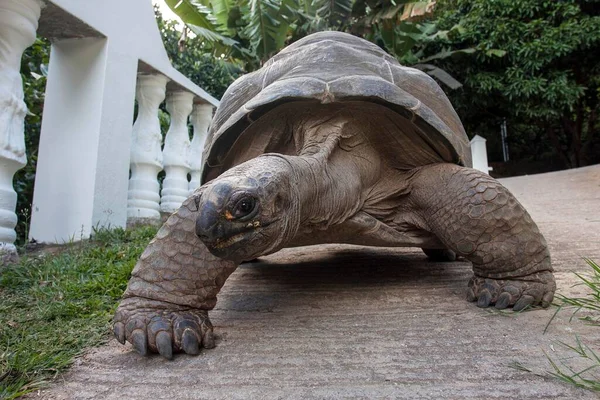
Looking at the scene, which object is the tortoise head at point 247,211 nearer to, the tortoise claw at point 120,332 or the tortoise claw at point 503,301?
the tortoise claw at point 120,332

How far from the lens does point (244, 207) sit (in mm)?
1331

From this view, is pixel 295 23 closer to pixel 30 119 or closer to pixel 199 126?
pixel 199 126

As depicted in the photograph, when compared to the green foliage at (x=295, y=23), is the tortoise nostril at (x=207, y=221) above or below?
below

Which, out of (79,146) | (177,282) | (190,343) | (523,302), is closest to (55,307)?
(177,282)

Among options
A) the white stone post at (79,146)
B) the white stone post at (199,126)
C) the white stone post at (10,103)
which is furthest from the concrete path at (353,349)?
the white stone post at (199,126)

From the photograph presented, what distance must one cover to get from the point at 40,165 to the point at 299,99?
272cm

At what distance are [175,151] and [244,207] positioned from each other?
14.0 ft

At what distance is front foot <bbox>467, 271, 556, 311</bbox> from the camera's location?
76.1 inches

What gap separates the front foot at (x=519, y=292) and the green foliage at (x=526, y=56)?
10.6 metres

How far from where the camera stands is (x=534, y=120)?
44.7 feet

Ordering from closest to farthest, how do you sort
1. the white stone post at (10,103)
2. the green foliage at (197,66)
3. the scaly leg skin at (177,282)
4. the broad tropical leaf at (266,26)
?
the scaly leg skin at (177,282) < the white stone post at (10,103) < the broad tropical leaf at (266,26) < the green foliage at (197,66)

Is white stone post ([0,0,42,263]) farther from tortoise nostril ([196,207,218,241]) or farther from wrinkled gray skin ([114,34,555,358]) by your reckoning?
tortoise nostril ([196,207,218,241])

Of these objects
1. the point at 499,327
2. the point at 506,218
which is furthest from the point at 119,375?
the point at 506,218

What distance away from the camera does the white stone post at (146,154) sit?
14.8 feet
